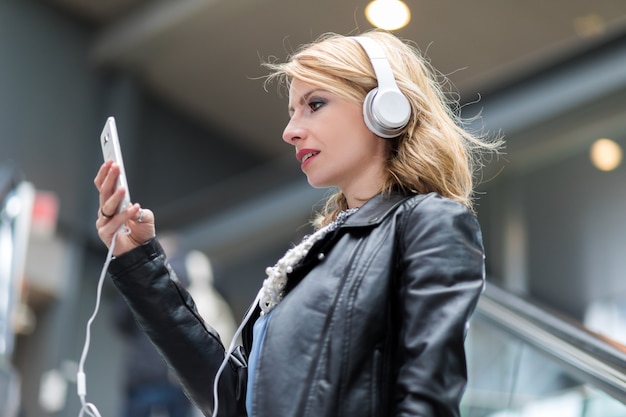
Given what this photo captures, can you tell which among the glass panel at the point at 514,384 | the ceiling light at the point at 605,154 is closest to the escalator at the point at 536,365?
the glass panel at the point at 514,384

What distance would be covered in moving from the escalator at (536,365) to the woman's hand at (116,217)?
5.38 ft

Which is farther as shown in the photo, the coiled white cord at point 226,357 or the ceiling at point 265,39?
the ceiling at point 265,39

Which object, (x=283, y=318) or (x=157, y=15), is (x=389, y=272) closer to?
(x=283, y=318)

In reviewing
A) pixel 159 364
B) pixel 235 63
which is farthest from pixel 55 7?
pixel 159 364

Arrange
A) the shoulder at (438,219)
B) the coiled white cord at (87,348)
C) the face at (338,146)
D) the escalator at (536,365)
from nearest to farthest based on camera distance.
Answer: the shoulder at (438,219)
the coiled white cord at (87,348)
the face at (338,146)
the escalator at (536,365)

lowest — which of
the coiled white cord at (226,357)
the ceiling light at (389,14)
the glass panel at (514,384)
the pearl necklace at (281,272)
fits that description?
the glass panel at (514,384)

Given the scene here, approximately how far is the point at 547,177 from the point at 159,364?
4.23 metres

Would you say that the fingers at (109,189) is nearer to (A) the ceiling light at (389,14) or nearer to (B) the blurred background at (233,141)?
(A) the ceiling light at (389,14)

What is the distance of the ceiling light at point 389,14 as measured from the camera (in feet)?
16.2

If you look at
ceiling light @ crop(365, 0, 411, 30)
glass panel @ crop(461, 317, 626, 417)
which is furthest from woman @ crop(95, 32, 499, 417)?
ceiling light @ crop(365, 0, 411, 30)

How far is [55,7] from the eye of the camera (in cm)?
1055

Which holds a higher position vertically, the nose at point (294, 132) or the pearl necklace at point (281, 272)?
the nose at point (294, 132)

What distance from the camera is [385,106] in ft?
5.95

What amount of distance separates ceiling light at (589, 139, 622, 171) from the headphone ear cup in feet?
19.8
